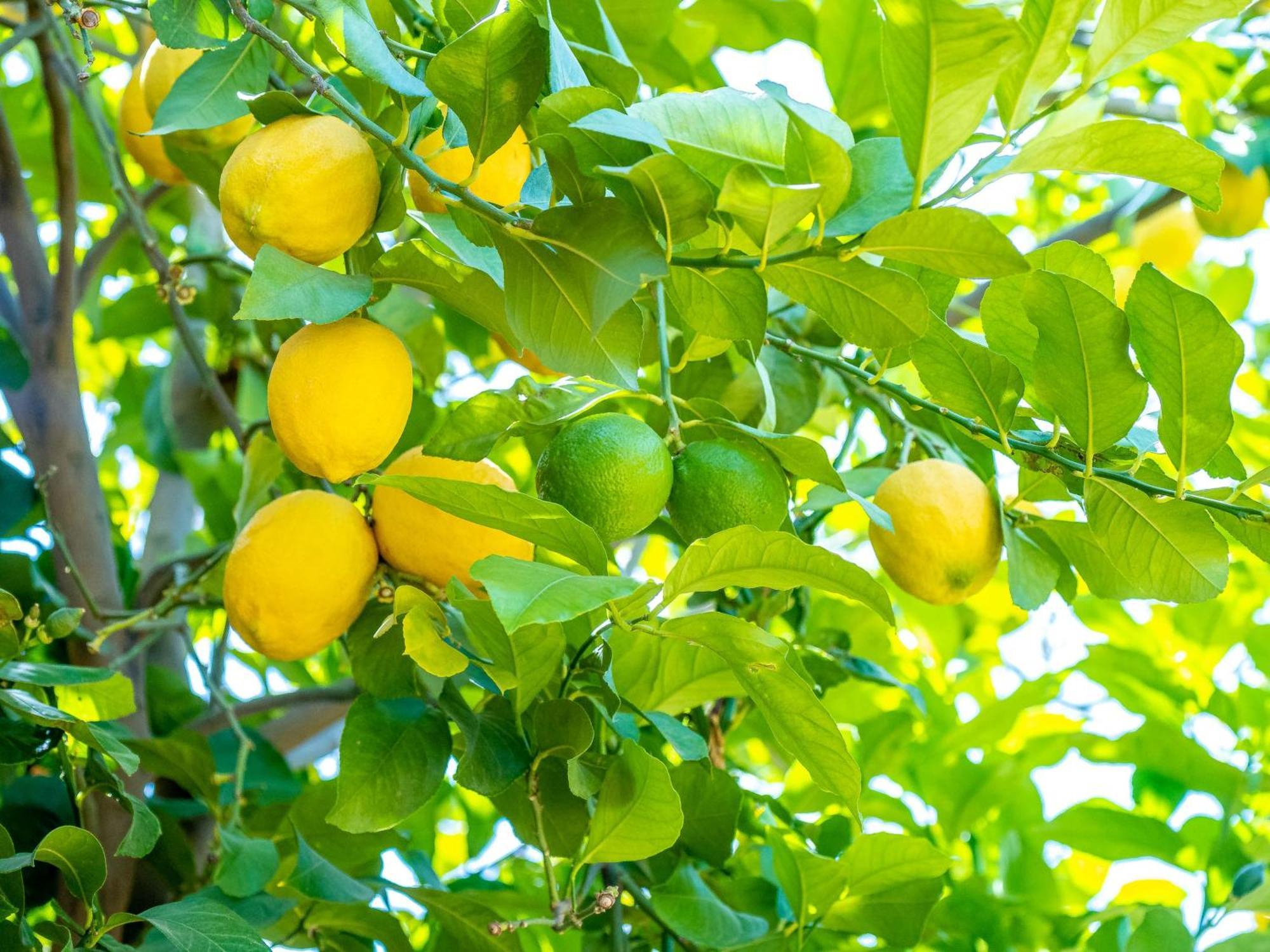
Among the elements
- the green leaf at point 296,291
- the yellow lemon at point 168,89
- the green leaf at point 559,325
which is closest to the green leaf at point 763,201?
the green leaf at point 559,325

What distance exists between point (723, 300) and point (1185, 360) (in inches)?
12.2

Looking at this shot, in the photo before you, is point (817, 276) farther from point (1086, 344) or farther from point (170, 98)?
point (170, 98)

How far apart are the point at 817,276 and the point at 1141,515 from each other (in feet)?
1.06

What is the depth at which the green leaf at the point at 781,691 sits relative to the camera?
739 mm

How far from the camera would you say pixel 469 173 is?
0.92 meters

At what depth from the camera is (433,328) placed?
1357 millimetres

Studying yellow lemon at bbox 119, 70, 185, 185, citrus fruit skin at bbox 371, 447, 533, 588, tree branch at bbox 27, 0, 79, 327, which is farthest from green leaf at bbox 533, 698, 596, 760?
tree branch at bbox 27, 0, 79, 327

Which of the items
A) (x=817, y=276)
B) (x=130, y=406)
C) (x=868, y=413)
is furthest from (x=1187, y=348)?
(x=130, y=406)

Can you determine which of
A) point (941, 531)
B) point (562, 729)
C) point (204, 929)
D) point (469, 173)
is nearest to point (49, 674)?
point (204, 929)

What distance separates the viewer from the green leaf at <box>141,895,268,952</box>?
0.81 meters

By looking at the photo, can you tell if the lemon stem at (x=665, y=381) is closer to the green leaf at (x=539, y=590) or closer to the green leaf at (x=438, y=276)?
the green leaf at (x=438, y=276)

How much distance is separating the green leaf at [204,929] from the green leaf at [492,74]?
0.54m

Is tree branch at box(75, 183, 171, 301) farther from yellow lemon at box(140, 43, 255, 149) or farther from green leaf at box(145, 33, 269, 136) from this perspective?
green leaf at box(145, 33, 269, 136)

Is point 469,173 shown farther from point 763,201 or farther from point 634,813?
point 634,813
